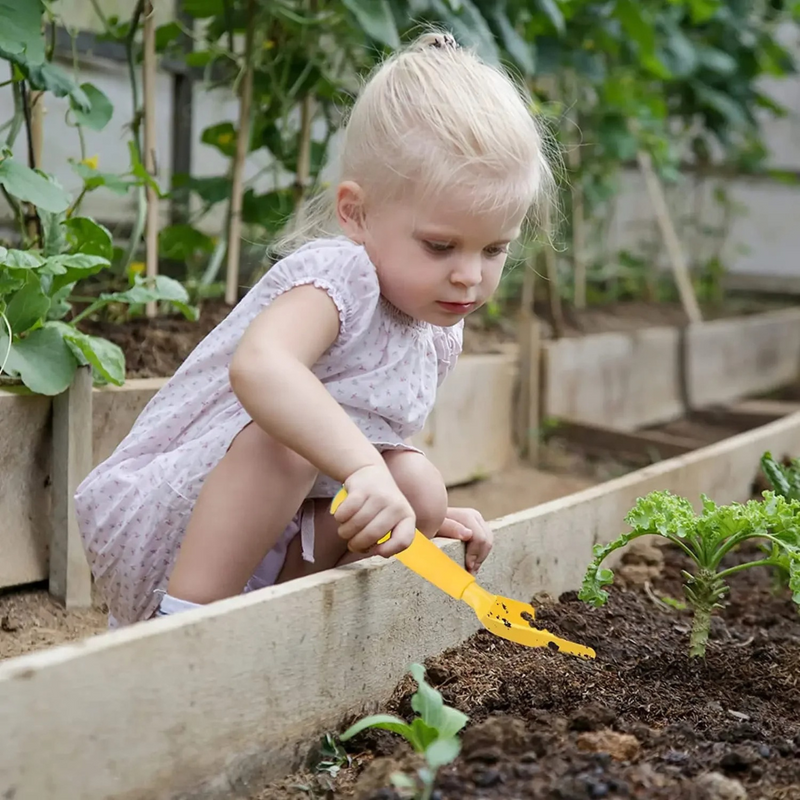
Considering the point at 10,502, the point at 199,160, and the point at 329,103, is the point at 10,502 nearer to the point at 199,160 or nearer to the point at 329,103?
the point at 329,103

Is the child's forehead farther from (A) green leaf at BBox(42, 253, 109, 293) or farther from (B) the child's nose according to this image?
(A) green leaf at BBox(42, 253, 109, 293)

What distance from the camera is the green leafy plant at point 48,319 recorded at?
6.68 ft

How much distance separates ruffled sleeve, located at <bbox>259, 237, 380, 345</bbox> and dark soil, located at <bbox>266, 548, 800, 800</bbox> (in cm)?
52

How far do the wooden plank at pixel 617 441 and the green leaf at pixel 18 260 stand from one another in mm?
2432

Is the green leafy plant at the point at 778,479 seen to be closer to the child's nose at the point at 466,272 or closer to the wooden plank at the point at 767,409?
the child's nose at the point at 466,272

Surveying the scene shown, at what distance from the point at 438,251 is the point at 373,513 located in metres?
0.41

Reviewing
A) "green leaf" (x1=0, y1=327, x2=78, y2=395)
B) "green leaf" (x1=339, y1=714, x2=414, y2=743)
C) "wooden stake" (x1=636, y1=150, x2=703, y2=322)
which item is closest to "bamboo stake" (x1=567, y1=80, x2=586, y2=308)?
"wooden stake" (x1=636, y1=150, x2=703, y2=322)

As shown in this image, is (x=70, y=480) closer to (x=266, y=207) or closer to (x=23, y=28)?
(x=23, y=28)

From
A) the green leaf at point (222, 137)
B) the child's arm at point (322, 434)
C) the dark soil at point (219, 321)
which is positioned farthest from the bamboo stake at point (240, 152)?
the child's arm at point (322, 434)

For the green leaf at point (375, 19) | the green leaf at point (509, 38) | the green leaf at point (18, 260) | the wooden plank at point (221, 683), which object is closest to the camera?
the wooden plank at point (221, 683)

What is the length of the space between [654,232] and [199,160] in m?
3.73

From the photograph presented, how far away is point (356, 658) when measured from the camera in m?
1.54

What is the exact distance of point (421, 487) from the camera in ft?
5.67

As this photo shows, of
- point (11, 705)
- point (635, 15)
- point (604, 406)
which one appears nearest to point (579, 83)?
point (635, 15)
